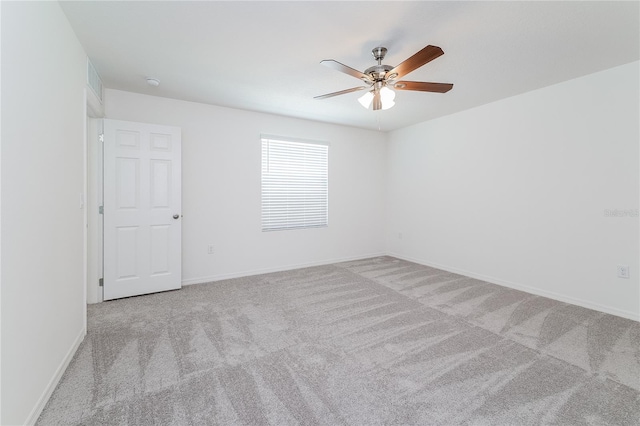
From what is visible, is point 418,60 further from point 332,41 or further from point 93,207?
point 93,207

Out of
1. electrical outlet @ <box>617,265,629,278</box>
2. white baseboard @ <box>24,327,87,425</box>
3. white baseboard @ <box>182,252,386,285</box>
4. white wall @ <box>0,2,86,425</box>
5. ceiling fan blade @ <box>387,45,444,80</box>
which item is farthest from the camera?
white baseboard @ <box>182,252,386,285</box>

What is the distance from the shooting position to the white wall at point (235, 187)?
12.3 ft

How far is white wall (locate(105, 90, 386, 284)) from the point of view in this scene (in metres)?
3.74

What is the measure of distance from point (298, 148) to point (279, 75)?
174 cm

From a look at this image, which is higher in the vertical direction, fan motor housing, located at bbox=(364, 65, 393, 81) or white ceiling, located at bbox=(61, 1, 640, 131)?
white ceiling, located at bbox=(61, 1, 640, 131)

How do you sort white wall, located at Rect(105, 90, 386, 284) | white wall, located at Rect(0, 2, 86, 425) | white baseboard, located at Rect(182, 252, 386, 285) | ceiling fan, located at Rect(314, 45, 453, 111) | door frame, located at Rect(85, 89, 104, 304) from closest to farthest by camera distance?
white wall, located at Rect(0, 2, 86, 425) → ceiling fan, located at Rect(314, 45, 453, 111) → door frame, located at Rect(85, 89, 104, 304) → white wall, located at Rect(105, 90, 386, 284) → white baseboard, located at Rect(182, 252, 386, 285)

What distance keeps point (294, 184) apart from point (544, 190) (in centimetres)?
340

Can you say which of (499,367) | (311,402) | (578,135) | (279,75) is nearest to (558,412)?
(499,367)

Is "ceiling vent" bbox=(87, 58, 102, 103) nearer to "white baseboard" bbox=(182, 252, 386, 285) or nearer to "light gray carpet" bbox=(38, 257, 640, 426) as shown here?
"light gray carpet" bbox=(38, 257, 640, 426)

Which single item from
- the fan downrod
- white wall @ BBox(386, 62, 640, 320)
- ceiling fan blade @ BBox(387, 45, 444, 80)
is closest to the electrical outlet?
white wall @ BBox(386, 62, 640, 320)

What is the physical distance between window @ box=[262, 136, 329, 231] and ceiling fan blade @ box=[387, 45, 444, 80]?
8.14 feet

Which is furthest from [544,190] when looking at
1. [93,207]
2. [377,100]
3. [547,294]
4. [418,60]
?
[93,207]

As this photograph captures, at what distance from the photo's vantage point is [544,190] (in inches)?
131

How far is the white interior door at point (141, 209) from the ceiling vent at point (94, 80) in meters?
0.33
